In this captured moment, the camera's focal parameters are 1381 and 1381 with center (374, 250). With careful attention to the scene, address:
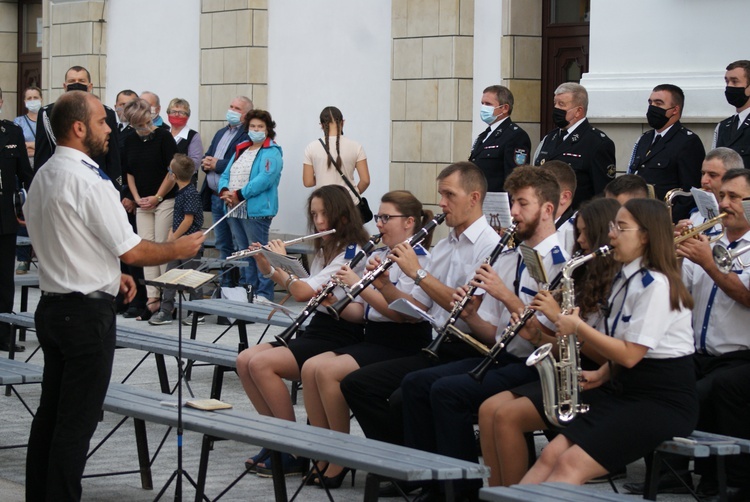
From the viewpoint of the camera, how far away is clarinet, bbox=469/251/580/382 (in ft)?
18.4

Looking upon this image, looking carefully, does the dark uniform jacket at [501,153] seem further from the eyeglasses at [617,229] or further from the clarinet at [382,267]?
the eyeglasses at [617,229]

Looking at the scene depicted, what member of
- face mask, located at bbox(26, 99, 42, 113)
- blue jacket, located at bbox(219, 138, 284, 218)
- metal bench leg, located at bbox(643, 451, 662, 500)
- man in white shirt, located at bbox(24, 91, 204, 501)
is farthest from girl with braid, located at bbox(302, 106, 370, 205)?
metal bench leg, located at bbox(643, 451, 662, 500)

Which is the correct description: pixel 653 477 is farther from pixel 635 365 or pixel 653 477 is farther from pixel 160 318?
pixel 160 318

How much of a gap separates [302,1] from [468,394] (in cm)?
904

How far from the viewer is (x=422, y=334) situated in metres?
6.69

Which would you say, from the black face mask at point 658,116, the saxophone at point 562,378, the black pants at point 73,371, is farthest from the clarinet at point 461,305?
the black face mask at point 658,116

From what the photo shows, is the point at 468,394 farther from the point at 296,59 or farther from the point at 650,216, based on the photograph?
the point at 296,59

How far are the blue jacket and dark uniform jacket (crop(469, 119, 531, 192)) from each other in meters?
2.81

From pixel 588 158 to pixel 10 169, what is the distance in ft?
13.8

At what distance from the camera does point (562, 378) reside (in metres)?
5.32

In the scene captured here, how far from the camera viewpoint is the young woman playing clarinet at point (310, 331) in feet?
22.1

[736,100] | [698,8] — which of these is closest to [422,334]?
[736,100]

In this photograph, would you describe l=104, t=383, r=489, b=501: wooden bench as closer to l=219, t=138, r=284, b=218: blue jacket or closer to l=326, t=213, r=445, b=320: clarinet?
l=326, t=213, r=445, b=320: clarinet

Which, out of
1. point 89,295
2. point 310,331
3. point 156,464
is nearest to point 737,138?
point 310,331
